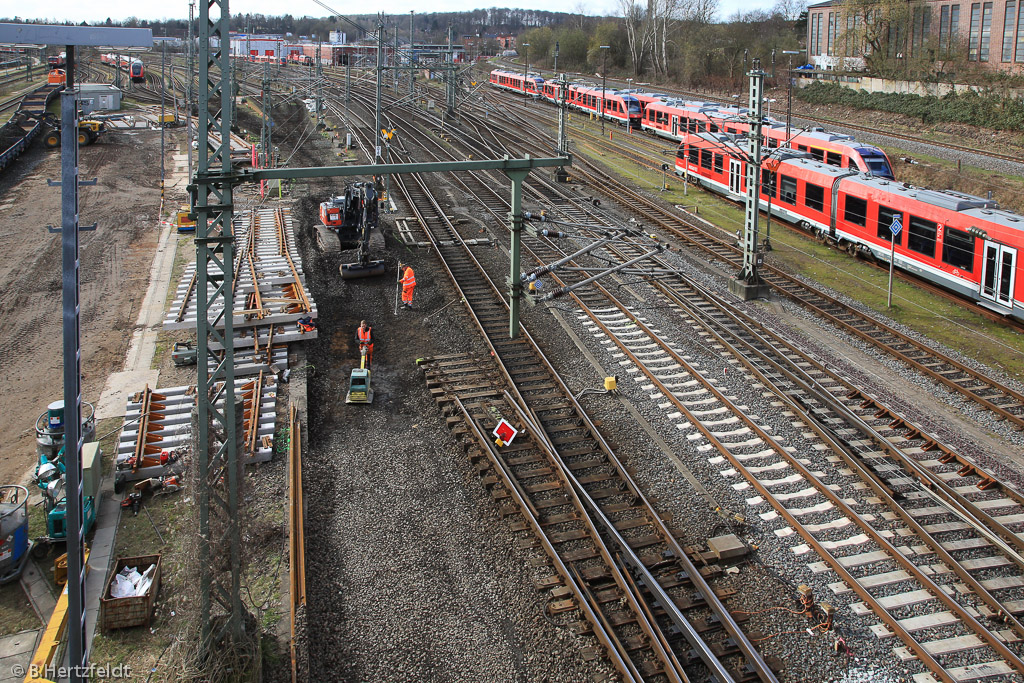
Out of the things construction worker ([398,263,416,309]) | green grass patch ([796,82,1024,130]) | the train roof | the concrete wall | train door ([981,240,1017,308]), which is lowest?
construction worker ([398,263,416,309])

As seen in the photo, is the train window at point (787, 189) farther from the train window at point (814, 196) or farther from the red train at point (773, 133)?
the red train at point (773, 133)

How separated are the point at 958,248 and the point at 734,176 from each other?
1100cm

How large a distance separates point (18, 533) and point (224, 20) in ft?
21.8

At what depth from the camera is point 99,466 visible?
35.5 ft

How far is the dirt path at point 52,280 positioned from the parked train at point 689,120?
1732 cm

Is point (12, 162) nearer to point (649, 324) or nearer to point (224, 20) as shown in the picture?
point (649, 324)

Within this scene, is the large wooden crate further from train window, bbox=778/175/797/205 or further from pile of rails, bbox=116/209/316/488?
train window, bbox=778/175/797/205

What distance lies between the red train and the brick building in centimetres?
1822

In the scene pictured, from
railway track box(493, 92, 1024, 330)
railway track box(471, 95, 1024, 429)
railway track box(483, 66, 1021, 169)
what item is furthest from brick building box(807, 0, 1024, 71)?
railway track box(471, 95, 1024, 429)

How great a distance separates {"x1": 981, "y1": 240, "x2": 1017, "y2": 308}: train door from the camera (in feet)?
53.9

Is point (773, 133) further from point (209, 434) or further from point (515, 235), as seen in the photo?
point (209, 434)

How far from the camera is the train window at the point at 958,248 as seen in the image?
17547 millimetres

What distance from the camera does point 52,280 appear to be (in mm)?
21812

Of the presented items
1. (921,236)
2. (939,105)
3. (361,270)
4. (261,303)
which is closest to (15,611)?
(261,303)
